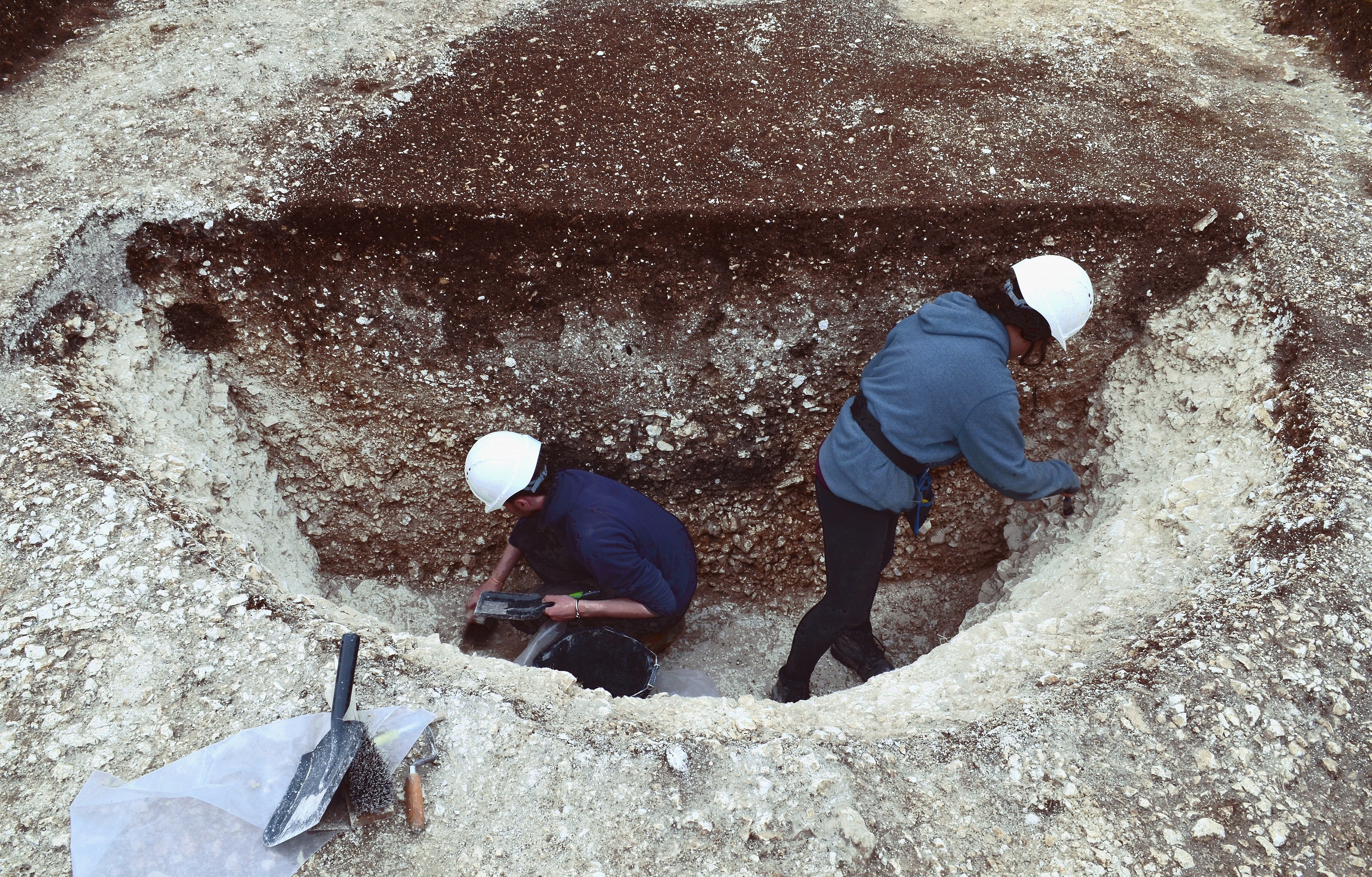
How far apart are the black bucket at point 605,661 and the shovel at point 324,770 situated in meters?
1.22

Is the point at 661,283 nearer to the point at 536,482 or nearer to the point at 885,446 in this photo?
the point at 536,482

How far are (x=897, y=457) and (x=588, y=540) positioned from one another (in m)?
1.11

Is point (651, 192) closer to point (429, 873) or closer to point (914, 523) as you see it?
point (914, 523)

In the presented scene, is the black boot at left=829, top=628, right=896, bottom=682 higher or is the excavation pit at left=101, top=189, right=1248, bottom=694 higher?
the excavation pit at left=101, top=189, right=1248, bottom=694

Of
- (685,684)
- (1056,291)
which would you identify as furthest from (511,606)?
(1056,291)

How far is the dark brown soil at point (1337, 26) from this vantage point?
3686mm

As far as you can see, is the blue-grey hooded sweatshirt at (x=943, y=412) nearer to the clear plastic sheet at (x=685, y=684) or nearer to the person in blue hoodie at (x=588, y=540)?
the person in blue hoodie at (x=588, y=540)

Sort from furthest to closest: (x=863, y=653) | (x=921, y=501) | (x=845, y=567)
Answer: (x=863, y=653), (x=845, y=567), (x=921, y=501)

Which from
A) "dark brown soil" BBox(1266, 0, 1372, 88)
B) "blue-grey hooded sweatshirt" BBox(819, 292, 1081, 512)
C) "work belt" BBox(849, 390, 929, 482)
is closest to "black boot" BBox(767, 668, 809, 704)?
"blue-grey hooded sweatshirt" BBox(819, 292, 1081, 512)

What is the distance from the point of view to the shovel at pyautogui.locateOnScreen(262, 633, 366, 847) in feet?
5.68

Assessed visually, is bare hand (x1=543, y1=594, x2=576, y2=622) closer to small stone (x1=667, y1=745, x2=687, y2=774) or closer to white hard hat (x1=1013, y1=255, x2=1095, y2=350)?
small stone (x1=667, y1=745, x2=687, y2=774)

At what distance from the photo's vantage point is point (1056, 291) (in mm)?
2422

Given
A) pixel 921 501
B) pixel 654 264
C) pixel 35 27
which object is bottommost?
pixel 921 501

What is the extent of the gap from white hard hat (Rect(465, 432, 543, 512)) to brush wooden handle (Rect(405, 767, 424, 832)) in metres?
1.20
